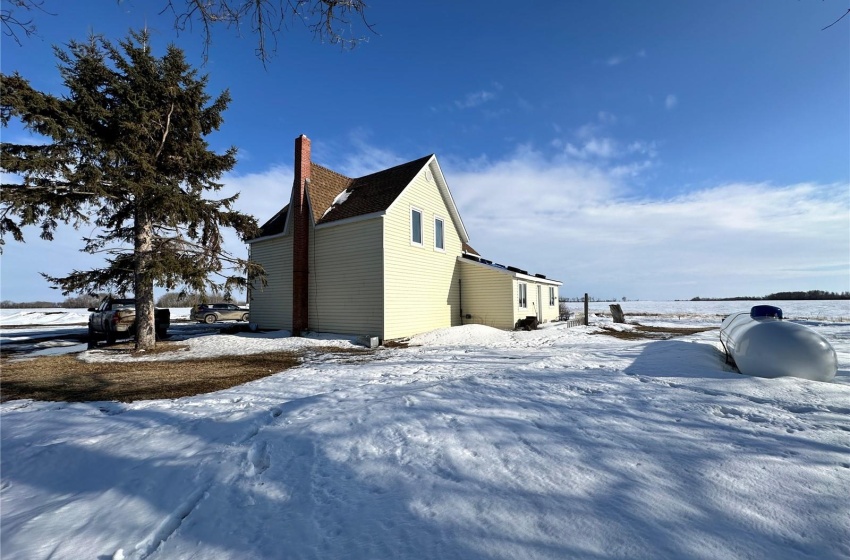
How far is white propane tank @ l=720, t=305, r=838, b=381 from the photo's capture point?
5.79 metres

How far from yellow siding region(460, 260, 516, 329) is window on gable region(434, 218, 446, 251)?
69.0 inches

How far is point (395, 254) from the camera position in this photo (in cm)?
1433

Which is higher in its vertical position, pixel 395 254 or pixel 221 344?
pixel 395 254

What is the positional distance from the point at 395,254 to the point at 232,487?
11.5m

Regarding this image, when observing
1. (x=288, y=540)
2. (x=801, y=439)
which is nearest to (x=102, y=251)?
(x=288, y=540)

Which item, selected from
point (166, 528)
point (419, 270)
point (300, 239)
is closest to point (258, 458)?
point (166, 528)

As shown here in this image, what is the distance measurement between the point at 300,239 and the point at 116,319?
7150 mm

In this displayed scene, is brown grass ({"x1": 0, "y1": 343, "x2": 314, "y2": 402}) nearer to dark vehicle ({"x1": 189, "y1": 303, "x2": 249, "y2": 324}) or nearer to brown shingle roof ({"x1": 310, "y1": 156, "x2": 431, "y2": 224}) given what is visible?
brown shingle roof ({"x1": 310, "y1": 156, "x2": 431, "y2": 224})

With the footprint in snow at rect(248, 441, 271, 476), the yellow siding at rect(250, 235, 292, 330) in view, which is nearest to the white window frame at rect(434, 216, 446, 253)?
the yellow siding at rect(250, 235, 292, 330)

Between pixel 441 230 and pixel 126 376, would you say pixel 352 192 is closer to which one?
pixel 441 230

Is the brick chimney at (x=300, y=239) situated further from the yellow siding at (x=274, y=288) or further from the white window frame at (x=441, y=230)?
the white window frame at (x=441, y=230)

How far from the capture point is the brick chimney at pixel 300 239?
50.1 feet

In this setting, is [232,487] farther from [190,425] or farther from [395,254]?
[395,254]

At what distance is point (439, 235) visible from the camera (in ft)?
57.7
